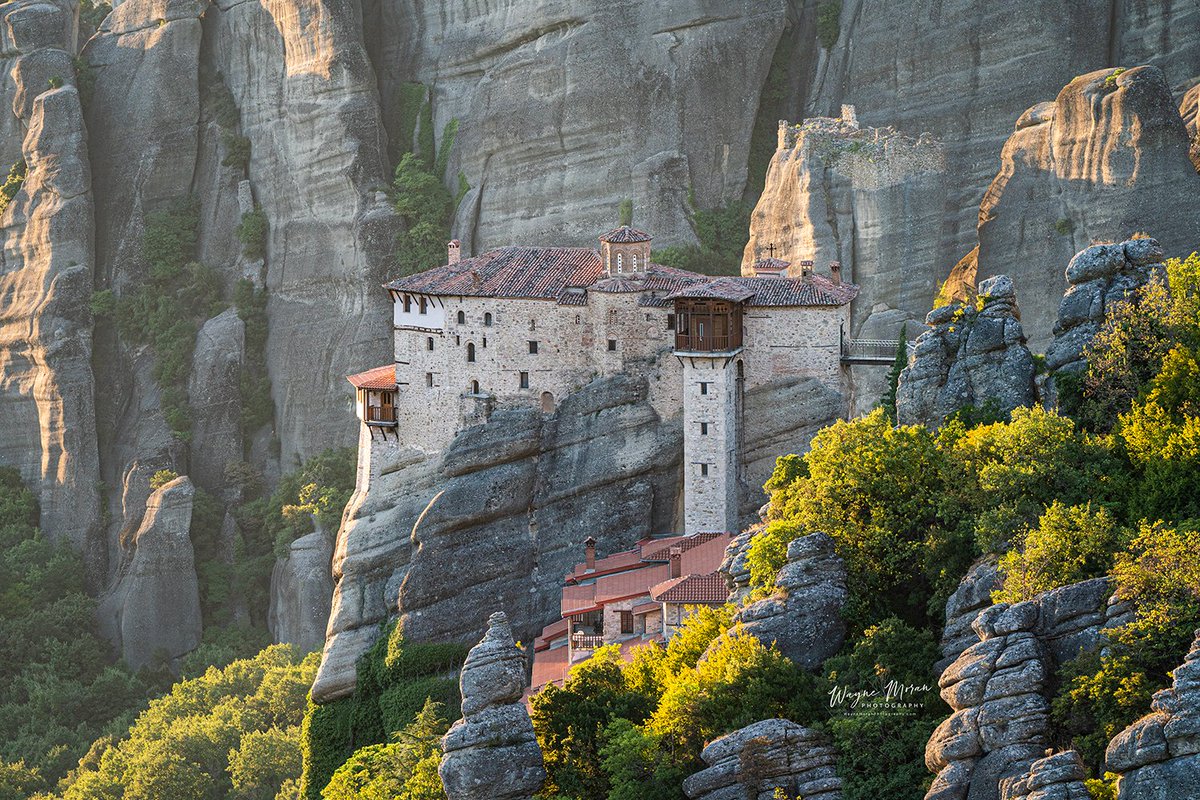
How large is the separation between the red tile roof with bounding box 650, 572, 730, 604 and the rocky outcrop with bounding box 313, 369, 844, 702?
19.4 feet

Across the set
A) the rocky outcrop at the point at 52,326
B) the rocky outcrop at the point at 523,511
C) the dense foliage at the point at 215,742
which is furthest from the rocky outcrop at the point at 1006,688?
the rocky outcrop at the point at 52,326

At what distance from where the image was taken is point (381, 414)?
6650 centimetres

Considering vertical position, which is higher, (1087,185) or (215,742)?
(1087,185)

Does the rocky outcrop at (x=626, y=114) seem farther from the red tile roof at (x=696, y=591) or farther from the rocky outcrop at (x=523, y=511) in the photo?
the red tile roof at (x=696, y=591)

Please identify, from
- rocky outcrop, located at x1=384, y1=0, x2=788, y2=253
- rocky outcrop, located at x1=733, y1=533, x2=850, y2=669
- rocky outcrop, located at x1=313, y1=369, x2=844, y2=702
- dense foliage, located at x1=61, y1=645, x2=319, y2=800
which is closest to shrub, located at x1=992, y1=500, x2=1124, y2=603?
rocky outcrop, located at x1=733, y1=533, x2=850, y2=669

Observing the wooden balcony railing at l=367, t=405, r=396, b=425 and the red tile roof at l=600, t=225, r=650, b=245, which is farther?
the wooden balcony railing at l=367, t=405, r=396, b=425

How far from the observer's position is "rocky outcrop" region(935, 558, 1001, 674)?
150 ft

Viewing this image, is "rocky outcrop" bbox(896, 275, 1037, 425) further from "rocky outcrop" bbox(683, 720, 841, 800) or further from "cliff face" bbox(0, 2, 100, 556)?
"cliff face" bbox(0, 2, 100, 556)

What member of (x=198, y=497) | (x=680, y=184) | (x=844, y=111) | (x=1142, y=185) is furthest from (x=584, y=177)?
(x=1142, y=185)

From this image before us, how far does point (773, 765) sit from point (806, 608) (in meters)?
4.32

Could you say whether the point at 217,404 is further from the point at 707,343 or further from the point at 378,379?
the point at 707,343

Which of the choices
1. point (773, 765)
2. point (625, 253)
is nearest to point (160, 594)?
point (625, 253)

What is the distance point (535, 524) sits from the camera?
212 feet

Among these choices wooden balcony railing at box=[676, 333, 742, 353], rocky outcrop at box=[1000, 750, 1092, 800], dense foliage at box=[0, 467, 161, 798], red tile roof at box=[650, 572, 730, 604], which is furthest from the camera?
dense foliage at box=[0, 467, 161, 798]
